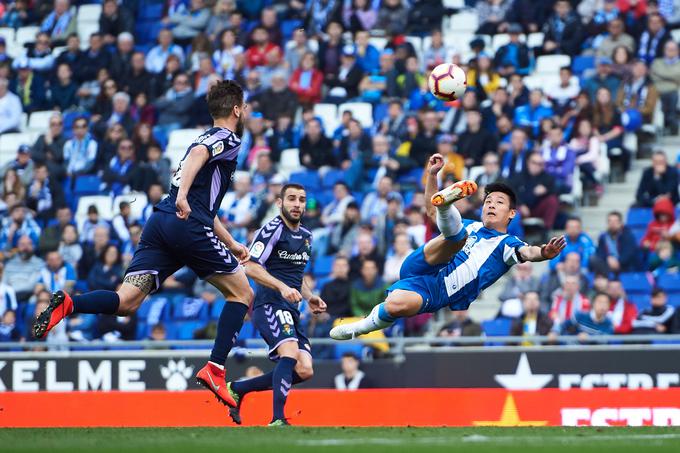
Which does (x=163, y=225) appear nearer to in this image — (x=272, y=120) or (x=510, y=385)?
(x=510, y=385)

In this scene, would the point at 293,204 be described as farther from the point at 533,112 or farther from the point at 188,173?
the point at 533,112

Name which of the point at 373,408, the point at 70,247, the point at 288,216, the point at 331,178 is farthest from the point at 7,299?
the point at 288,216

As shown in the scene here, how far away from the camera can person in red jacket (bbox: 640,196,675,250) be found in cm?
1711

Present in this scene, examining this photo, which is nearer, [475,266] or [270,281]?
[475,266]

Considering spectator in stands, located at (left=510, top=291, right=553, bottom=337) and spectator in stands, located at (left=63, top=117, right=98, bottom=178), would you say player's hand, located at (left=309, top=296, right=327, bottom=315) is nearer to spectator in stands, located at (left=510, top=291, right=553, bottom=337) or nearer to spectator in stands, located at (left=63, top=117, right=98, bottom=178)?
spectator in stands, located at (left=510, top=291, right=553, bottom=337)

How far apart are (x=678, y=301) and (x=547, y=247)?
6.57 metres

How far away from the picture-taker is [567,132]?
18.8 m

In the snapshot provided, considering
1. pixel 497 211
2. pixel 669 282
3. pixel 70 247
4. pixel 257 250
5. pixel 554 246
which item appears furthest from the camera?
pixel 70 247

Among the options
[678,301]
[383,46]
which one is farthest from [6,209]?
[678,301]

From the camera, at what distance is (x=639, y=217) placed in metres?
17.8

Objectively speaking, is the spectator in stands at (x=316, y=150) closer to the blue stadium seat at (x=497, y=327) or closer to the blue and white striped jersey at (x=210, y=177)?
the blue stadium seat at (x=497, y=327)

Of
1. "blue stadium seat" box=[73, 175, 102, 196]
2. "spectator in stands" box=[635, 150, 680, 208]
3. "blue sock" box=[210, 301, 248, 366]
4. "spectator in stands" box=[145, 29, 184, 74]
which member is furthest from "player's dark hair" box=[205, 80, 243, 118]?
"spectator in stands" box=[145, 29, 184, 74]

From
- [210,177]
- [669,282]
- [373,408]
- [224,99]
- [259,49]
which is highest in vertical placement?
[259,49]

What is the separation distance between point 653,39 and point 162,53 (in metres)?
8.89
